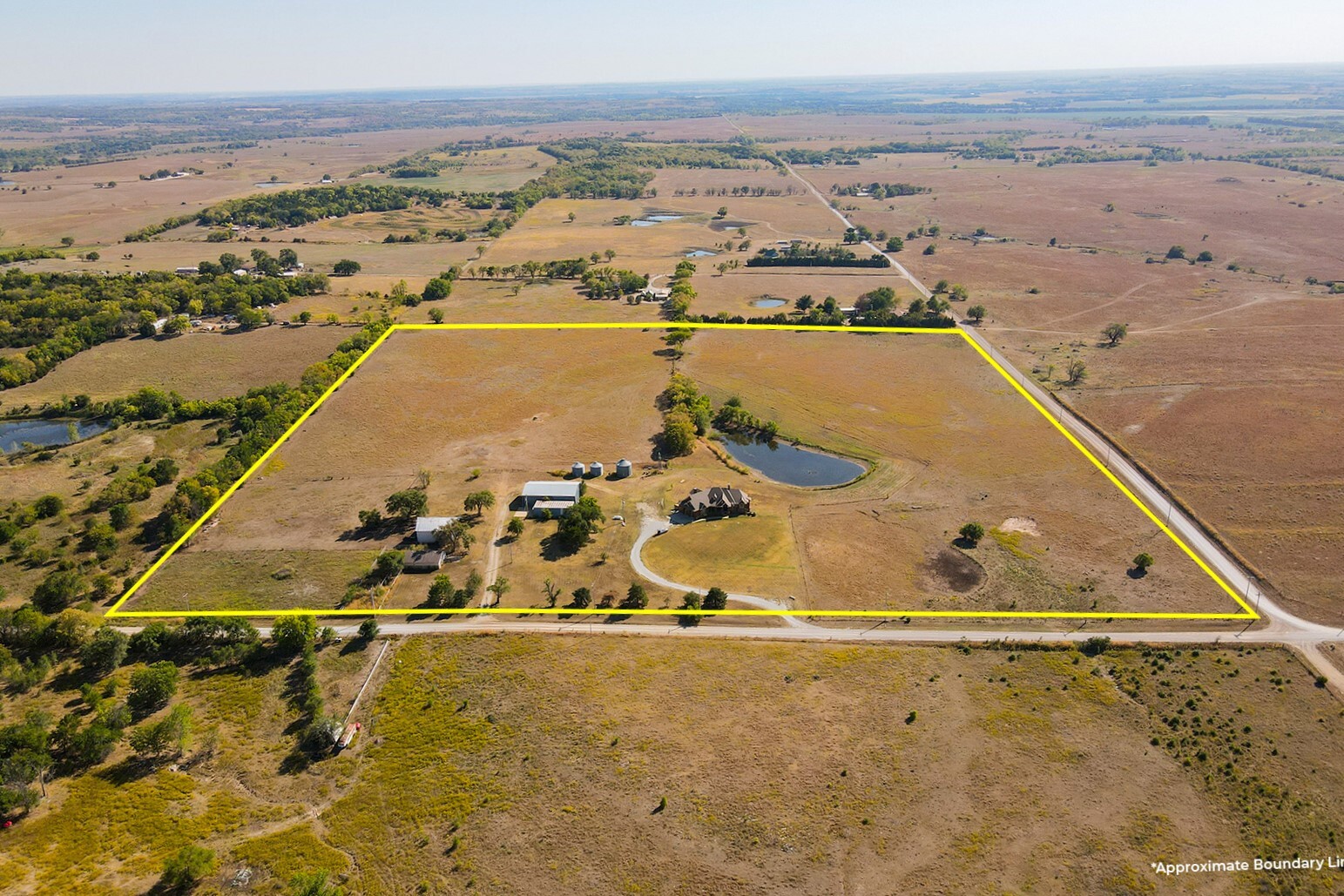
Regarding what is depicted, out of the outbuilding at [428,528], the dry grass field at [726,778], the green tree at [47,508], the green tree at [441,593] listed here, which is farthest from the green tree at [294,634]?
the green tree at [47,508]

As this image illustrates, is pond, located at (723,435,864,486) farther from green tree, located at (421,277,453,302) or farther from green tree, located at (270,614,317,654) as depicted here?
green tree, located at (421,277,453,302)

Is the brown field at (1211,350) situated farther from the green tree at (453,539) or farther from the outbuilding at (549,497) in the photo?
the green tree at (453,539)

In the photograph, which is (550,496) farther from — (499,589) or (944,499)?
(944,499)

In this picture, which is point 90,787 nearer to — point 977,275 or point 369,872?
point 369,872

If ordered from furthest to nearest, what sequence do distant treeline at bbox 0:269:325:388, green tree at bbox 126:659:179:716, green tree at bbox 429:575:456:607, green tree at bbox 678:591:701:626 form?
distant treeline at bbox 0:269:325:388 → green tree at bbox 429:575:456:607 → green tree at bbox 678:591:701:626 → green tree at bbox 126:659:179:716

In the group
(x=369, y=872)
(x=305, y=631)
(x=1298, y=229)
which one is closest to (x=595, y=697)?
(x=369, y=872)

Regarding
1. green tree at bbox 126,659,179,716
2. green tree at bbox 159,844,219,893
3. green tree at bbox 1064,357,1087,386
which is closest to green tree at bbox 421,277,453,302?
green tree at bbox 126,659,179,716
